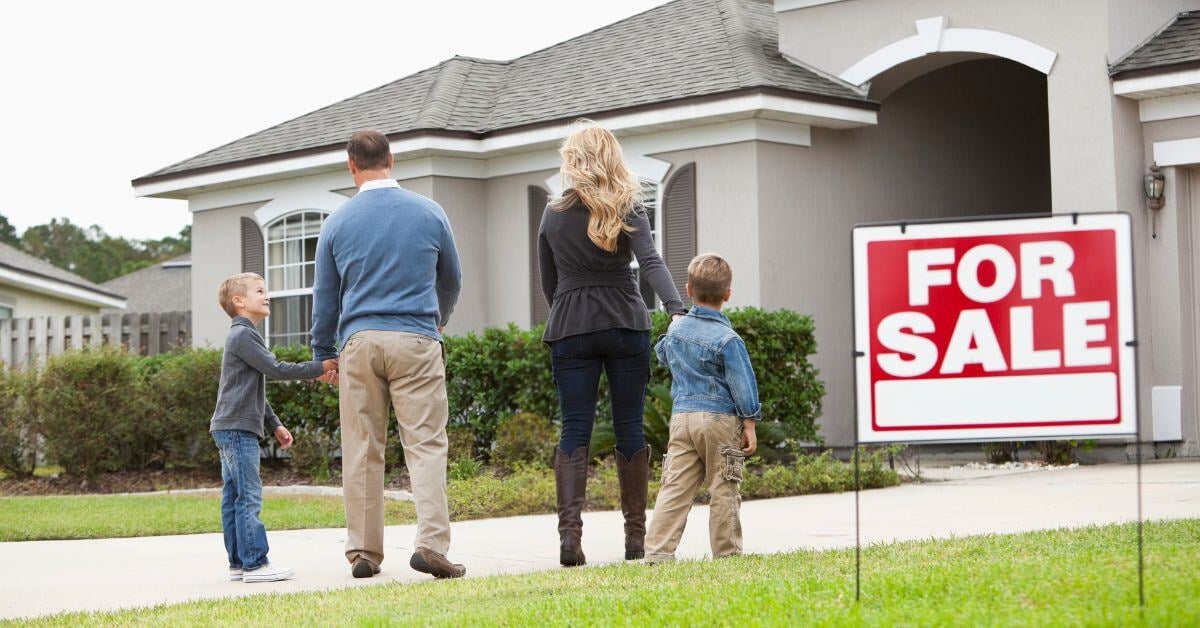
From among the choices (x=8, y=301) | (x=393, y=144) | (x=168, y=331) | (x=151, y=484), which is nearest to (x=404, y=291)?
(x=151, y=484)

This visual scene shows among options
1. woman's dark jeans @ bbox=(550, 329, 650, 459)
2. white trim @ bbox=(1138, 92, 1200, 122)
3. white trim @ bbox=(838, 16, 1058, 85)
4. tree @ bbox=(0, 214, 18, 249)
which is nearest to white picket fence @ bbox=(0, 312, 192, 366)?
white trim @ bbox=(838, 16, 1058, 85)

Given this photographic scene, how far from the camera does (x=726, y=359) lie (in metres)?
6.74

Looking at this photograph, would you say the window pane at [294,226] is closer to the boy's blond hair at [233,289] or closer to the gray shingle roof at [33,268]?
the boy's blond hair at [233,289]

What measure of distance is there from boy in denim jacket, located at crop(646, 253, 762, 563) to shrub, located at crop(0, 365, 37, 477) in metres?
10.4

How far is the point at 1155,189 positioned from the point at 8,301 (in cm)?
2267

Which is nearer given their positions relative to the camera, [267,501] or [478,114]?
[267,501]

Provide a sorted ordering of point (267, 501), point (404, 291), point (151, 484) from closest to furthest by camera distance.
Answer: point (404, 291) → point (267, 501) → point (151, 484)

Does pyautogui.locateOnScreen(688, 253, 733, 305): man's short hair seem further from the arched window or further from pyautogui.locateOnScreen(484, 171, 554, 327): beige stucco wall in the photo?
the arched window

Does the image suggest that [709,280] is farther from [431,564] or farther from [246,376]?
[246,376]

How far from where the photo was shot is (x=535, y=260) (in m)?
16.5

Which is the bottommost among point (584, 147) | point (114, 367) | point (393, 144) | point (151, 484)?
point (151, 484)

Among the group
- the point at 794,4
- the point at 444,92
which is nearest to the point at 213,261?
the point at 444,92

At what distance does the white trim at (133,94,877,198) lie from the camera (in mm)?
14281

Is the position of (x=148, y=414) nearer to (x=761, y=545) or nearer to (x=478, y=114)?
(x=478, y=114)
